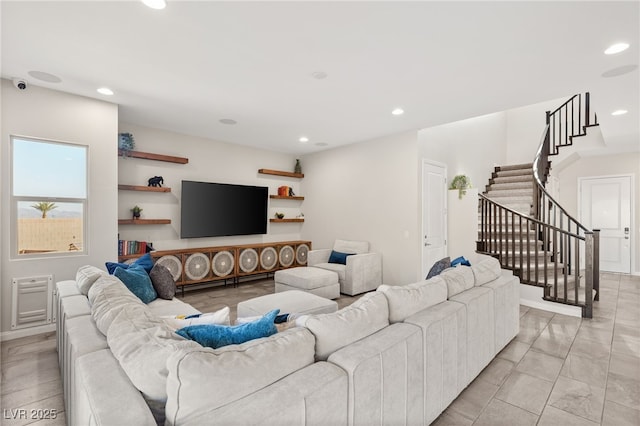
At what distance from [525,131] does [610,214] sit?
8.75ft

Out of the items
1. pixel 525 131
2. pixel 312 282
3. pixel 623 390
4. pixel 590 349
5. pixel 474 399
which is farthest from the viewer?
pixel 525 131

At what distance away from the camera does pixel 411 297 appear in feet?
6.29

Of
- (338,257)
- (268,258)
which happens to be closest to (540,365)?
(338,257)

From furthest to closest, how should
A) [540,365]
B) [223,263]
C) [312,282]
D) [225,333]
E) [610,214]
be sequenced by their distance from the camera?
1. [610,214]
2. [223,263]
3. [312,282]
4. [540,365]
5. [225,333]

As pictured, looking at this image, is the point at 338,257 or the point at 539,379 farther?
the point at 338,257

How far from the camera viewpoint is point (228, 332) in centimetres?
134

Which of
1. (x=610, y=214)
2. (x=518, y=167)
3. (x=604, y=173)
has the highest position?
(x=518, y=167)

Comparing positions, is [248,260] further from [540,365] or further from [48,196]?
[540,365]

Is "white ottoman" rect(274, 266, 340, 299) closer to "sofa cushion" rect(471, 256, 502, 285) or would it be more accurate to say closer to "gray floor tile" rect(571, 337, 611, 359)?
"sofa cushion" rect(471, 256, 502, 285)

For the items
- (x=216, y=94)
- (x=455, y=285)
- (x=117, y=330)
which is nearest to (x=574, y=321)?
(x=455, y=285)

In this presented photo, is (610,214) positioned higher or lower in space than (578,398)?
higher

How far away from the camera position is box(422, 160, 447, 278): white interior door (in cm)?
486

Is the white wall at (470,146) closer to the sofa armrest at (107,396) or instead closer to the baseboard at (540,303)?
the baseboard at (540,303)

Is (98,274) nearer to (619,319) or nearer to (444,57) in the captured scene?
(444,57)
